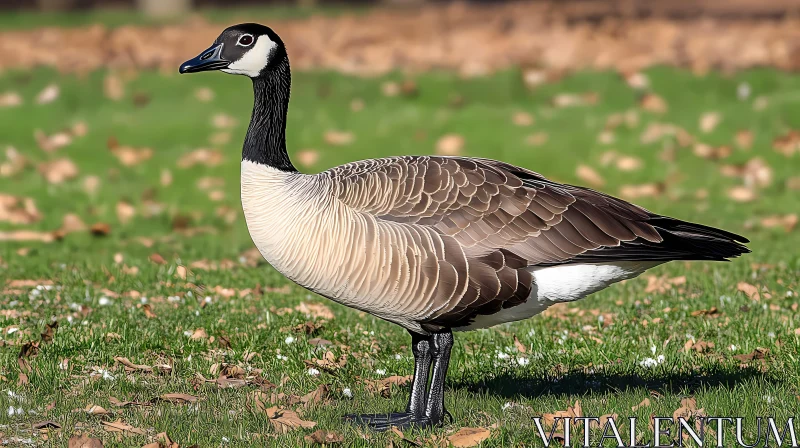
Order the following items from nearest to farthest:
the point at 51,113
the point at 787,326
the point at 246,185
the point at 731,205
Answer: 1. the point at 246,185
2. the point at 787,326
3. the point at 731,205
4. the point at 51,113

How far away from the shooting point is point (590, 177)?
13.9 metres

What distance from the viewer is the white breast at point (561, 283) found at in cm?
625

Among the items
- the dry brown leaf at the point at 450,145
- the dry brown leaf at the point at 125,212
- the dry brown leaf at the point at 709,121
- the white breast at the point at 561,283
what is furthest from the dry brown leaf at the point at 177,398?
the dry brown leaf at the point at 709,121

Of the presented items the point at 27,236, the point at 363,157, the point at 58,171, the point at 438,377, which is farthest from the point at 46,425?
the point at 363,157

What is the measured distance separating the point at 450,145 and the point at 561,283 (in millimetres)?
8663

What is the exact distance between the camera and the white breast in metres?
6.25

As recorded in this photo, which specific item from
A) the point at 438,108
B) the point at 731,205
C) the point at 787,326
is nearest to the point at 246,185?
the point at 787,326

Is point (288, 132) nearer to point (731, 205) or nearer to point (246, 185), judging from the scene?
point (731, 205)

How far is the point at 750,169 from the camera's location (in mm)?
14055

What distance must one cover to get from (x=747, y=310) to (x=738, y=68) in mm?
10290

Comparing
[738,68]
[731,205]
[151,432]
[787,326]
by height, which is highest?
[738,68]

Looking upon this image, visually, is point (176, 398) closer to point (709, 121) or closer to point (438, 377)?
point (438, 377)

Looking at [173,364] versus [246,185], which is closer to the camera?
[246,185]

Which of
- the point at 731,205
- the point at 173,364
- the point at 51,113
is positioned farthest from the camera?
the point at 51,113
